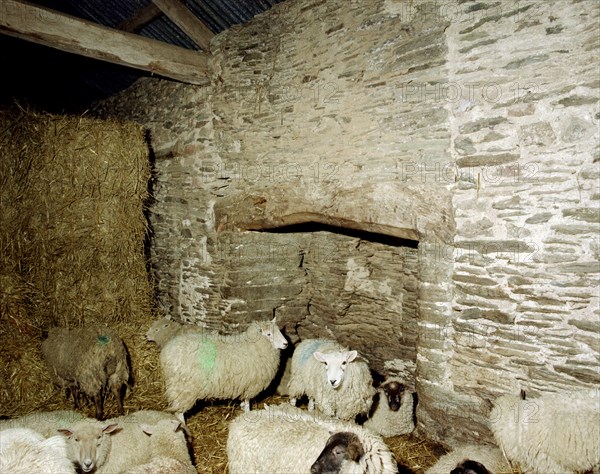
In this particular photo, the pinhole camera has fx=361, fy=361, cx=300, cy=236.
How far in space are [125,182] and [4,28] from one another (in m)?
2.10

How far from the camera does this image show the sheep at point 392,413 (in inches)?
161

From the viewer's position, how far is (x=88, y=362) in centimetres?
412

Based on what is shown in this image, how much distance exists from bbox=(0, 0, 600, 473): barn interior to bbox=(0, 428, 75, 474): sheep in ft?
5.77

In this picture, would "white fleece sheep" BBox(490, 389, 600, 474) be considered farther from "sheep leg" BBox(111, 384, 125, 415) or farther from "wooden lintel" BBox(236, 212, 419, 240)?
"sheep leg" BBox(111, 384, 125, 415)

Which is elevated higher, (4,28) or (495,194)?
(4,28)

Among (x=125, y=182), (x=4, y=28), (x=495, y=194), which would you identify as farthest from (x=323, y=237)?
(x=4, y=28)

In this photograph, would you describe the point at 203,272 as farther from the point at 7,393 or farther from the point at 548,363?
the point at 548,363

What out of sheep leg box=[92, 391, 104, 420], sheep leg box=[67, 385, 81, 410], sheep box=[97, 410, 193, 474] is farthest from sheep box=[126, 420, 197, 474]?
sheep leg box=[67, 385, 81, 410]

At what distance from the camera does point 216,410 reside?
178 inches

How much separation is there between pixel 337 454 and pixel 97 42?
4.81m

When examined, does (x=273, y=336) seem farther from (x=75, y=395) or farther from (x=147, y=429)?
(x=75, y=395)


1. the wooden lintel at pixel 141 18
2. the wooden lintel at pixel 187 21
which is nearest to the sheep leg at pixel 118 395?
the wooden lintel at pixel 187 21

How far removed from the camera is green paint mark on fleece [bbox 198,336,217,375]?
4034 mm

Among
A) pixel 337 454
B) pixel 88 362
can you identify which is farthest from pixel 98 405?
pixel 337 454
